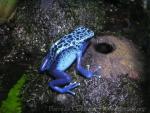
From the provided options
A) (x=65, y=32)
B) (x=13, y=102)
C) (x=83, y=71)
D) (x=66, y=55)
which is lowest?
(x=13, y=102)

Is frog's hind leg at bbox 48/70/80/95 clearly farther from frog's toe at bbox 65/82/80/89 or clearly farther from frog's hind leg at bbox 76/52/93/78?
frog's hind leg at bbox 76/52/93/78

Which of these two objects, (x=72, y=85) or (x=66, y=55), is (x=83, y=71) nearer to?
(x=72, y=85)

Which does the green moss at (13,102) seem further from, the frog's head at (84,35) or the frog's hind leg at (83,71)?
the frog's head at (84,35)

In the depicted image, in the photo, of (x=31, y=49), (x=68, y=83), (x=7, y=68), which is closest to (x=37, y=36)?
(x=31, y=49)

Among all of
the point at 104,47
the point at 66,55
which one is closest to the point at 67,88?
the point at 66,55

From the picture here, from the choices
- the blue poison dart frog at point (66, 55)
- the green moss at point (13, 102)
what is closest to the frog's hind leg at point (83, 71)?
the blue poison dart frog at point (66, 55)

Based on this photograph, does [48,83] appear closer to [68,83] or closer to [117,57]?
[68,83]
